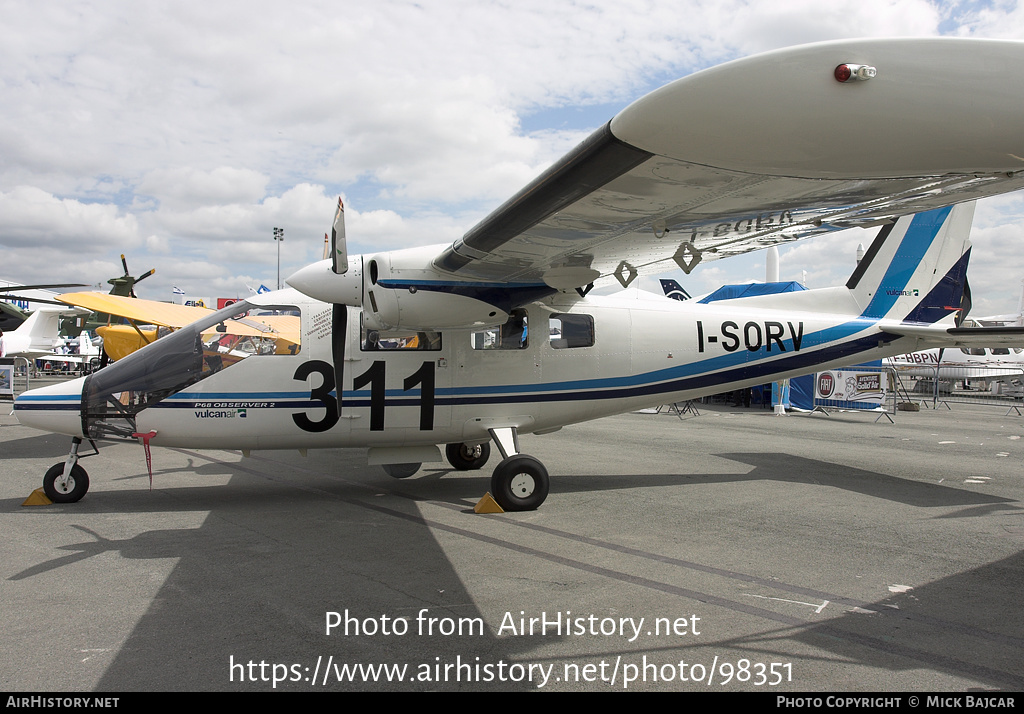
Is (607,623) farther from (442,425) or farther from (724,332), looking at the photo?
(724,332)

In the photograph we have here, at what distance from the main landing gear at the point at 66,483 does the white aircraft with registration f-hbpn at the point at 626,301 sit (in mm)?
20

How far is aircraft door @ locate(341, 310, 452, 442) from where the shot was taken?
7492 millimetres

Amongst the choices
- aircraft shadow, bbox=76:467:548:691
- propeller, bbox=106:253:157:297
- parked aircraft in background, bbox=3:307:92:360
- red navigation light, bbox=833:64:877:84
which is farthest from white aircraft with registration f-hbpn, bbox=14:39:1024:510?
parked aircraft in background, bbox=3:307:92:360

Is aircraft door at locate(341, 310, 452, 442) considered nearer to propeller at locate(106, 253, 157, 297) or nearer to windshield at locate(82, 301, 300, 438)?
windshield at locate(82, 301, 300, 438)

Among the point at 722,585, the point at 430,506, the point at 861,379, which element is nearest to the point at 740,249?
the point at 722,585

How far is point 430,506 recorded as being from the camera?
7.30m

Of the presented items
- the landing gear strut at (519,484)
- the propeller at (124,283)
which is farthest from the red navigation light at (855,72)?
the propeller at (124,283)

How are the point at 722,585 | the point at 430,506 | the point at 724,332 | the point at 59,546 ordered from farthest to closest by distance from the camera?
1. the point at 724,332
2. the point at 430,506
3. the point at 59,546
4. the point at 722,585

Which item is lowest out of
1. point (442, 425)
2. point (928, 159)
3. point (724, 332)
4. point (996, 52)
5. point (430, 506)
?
point (430, 506)

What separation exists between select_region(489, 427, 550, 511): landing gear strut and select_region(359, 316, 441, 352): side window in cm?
177

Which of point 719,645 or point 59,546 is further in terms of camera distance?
point 59,546

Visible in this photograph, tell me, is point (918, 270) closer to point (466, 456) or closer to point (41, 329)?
point (466, 456)

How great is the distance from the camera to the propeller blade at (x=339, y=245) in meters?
6.18
